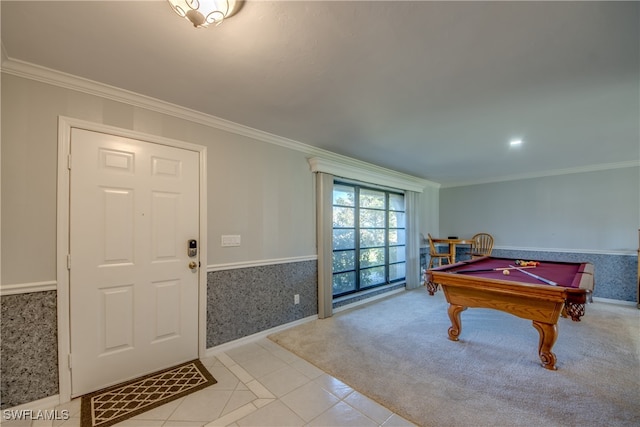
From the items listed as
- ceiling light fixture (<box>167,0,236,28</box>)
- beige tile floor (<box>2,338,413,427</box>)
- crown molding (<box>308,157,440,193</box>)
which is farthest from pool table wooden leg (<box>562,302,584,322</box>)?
ceiling light fixture (<box>167,0,236,28</box>)

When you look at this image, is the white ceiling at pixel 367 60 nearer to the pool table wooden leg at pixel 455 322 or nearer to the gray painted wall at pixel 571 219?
the pool table wooden leg at pixel 455 322

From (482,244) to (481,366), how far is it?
397 centimetres

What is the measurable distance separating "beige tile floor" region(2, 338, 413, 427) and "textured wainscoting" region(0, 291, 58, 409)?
0.55ft

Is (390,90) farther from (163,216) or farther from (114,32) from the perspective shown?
(163,216)

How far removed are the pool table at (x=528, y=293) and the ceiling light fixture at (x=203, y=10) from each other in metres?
2.87

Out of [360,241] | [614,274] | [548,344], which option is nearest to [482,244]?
[614,274]

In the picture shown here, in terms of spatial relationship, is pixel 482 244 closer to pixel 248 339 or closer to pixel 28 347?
pixel 248 339

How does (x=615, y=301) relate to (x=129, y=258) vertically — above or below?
below

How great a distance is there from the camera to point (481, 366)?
2.42 meters

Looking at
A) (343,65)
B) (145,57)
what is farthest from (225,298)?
(343,65)

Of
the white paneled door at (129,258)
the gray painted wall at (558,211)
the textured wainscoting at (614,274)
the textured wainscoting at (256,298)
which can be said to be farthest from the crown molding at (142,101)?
the textured wainscoting at (614,274)

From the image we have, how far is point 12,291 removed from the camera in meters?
1.78

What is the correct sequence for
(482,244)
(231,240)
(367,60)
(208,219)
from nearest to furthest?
(367,60)
(208,219)
(231,240)
(482,244)

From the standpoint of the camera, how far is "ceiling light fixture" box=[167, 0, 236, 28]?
1249 millimetres
